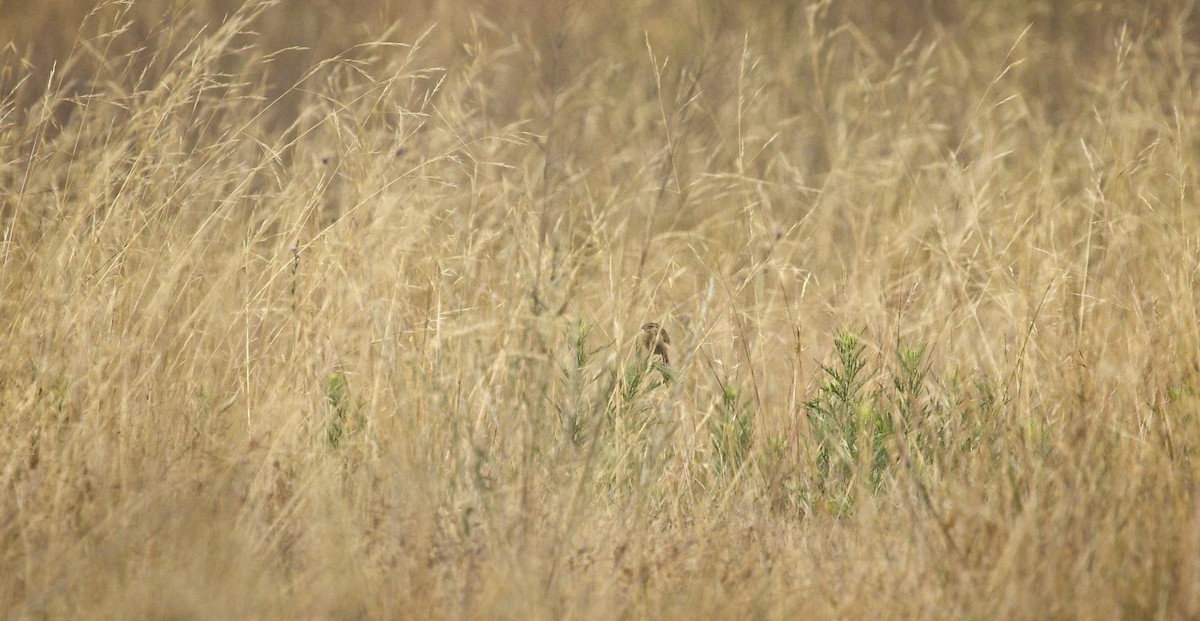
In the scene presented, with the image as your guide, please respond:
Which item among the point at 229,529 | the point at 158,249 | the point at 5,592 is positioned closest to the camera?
the point at 5,592

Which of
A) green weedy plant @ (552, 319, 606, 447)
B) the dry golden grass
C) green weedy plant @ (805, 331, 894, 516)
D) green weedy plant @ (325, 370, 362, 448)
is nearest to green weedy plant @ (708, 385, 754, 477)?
the dry golden grass

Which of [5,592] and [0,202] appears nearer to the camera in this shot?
[5,592]

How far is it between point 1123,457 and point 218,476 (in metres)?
2.11

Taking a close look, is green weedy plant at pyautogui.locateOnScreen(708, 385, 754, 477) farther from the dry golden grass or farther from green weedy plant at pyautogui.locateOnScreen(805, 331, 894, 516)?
green weedy plant at pyautogui.locateOnScreen(805, 331, 894, 516)

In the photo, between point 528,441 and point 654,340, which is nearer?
point 528,441

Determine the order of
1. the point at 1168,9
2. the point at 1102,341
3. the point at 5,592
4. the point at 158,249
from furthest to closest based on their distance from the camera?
the point at 1168,9 → the point at 1102,341 → the point at 158,249 → the point at 5,592

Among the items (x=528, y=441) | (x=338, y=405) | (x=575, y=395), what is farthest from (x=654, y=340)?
(x=338, y=405)

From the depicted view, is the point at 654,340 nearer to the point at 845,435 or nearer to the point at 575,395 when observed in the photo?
the point at 575,395

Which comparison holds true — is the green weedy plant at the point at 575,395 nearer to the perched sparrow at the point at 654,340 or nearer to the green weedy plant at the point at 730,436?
the perched sparrow at the point at 654,340

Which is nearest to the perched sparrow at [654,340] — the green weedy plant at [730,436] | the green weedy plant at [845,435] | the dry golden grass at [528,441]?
the dry golden grass at [528,441]

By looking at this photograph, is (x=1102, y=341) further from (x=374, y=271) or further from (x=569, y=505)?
(x=374, y=271)

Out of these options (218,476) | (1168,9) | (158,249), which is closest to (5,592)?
(218,476)

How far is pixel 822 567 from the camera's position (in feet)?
7.50

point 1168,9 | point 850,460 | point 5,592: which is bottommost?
point 5,592
